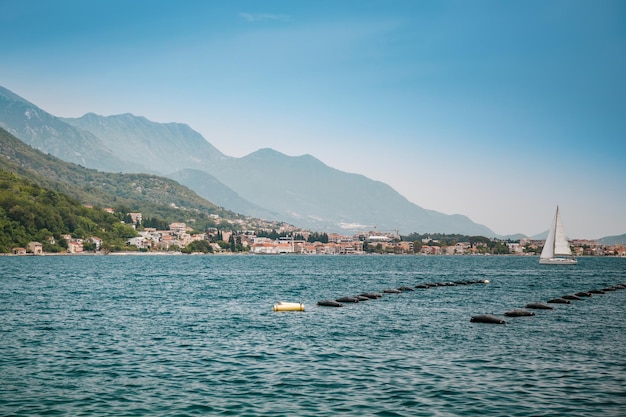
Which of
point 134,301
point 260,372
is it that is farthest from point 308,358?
point 134,301

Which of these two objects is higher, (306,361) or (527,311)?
(527,311)

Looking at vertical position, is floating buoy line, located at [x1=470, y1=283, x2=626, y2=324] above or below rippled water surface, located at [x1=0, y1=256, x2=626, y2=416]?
above

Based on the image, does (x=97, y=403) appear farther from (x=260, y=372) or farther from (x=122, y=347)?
(x=122, y=347)

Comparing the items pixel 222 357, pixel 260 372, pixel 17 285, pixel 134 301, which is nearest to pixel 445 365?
pixel 260 372

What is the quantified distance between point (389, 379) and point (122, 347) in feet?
67.9

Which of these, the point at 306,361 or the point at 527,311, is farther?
the point at 527,311

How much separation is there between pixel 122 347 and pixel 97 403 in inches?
625

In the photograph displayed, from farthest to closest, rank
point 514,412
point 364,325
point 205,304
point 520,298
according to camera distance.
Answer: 1. point 520,298
2. point 205,304
3. point 364,325
4. point 514,412

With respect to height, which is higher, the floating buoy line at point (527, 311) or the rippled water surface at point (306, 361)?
the floating buoy line at point (527, 311)

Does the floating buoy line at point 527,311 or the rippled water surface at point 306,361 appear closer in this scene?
the rippled water surface at point 306,361

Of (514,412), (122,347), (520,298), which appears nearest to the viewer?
(514,412)

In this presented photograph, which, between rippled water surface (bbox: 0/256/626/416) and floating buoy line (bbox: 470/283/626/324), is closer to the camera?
rippled water surface (bbox: 0/256/626/416)

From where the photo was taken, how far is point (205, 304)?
80.5m

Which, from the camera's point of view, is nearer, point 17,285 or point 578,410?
point 578,410
